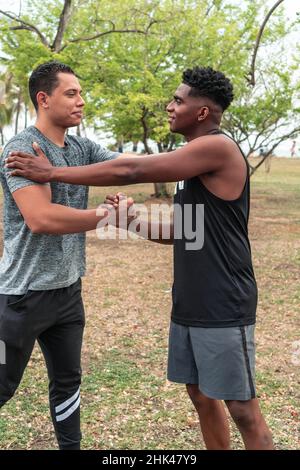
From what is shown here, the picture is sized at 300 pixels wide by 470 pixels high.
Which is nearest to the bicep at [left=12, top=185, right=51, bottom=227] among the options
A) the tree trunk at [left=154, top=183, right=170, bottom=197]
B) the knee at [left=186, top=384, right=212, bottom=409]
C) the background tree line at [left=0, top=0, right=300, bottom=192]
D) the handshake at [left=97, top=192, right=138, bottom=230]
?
the handshake at [left=97, top=192, right=138, bottom=230]

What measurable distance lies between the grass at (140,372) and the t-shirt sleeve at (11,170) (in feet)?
5.56

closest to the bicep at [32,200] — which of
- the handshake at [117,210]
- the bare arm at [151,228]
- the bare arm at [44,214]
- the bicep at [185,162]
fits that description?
the bare arm at [44,214]

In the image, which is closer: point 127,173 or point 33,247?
point 127,173

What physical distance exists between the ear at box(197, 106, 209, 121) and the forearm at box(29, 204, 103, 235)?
666 mm

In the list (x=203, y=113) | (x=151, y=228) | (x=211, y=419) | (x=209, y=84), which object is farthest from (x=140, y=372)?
(x=209, y=84)

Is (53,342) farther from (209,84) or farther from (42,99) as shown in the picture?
(209,84)

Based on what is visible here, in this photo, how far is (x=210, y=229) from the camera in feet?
7.63

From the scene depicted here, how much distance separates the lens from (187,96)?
7.75ft

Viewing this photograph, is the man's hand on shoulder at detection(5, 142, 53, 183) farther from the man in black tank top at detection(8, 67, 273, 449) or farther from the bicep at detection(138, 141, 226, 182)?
the bicep at detection(138, 141, 226, 182)

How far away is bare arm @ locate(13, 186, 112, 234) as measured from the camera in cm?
227

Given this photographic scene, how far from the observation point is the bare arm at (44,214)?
227 cm

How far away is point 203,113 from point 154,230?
0.75 meters

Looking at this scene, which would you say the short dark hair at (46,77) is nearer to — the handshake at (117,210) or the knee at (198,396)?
the handshake at (117,210)

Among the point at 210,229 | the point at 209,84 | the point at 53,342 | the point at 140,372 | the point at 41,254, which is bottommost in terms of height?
the point at 140,372
